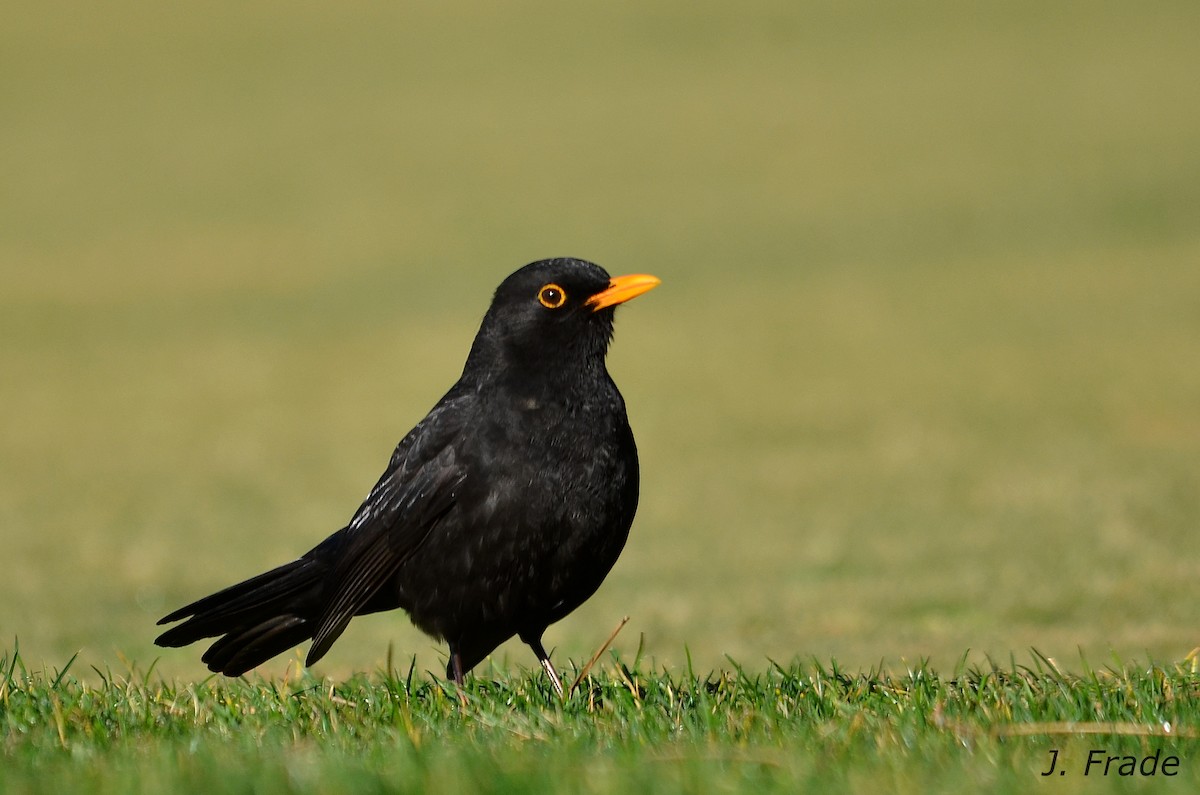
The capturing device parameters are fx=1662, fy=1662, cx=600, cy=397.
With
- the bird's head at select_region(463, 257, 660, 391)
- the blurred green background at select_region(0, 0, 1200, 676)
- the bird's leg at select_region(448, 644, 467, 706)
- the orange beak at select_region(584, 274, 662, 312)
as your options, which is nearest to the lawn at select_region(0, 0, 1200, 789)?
the blurred green background at select_region(0, 0, 1200, 676)

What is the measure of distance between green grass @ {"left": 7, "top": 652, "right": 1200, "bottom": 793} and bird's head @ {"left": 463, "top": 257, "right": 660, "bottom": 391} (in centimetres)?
125

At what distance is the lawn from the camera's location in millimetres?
12711

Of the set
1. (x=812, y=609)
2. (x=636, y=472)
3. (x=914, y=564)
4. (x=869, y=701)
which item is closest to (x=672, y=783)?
(x=869, y=701)

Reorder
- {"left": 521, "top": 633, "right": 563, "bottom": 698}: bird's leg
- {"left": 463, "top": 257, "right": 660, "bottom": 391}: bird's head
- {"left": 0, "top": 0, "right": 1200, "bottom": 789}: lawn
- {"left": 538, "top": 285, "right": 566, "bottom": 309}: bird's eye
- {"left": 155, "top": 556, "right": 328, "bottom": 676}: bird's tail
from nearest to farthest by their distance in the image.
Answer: {"left": 521, "top": 633, "right": 563, "bottom": 698}: bird's leg → {"left": 463, "top": 257, "right": 660, "bottom": 391}: bird's head → {"left": 538, "top": 285, "right": 566, "bottom": 309}: bird's eye → {"left": 155, "top": 556, "right": 328, "bottom": 676}: bird's tail → {"left": 0, "top": 0, "right": 1200, "bottom": 789}: lawn

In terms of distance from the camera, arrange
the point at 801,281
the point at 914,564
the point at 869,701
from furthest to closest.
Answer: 1. the point at 801,281
2. the point at 914,564
3. the point at 869,701

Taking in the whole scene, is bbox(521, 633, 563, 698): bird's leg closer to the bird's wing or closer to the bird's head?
the bird's wing

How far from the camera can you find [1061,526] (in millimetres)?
14266

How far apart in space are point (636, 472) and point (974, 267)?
76.1 ft

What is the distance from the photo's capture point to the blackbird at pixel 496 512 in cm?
617

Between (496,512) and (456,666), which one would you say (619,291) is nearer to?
(496,512)

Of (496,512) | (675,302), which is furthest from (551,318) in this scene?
(675,302)

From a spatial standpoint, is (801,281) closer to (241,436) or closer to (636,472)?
(241,436)

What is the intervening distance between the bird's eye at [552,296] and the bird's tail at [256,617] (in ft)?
4.77

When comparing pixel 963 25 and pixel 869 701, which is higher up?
pixel 963 25
